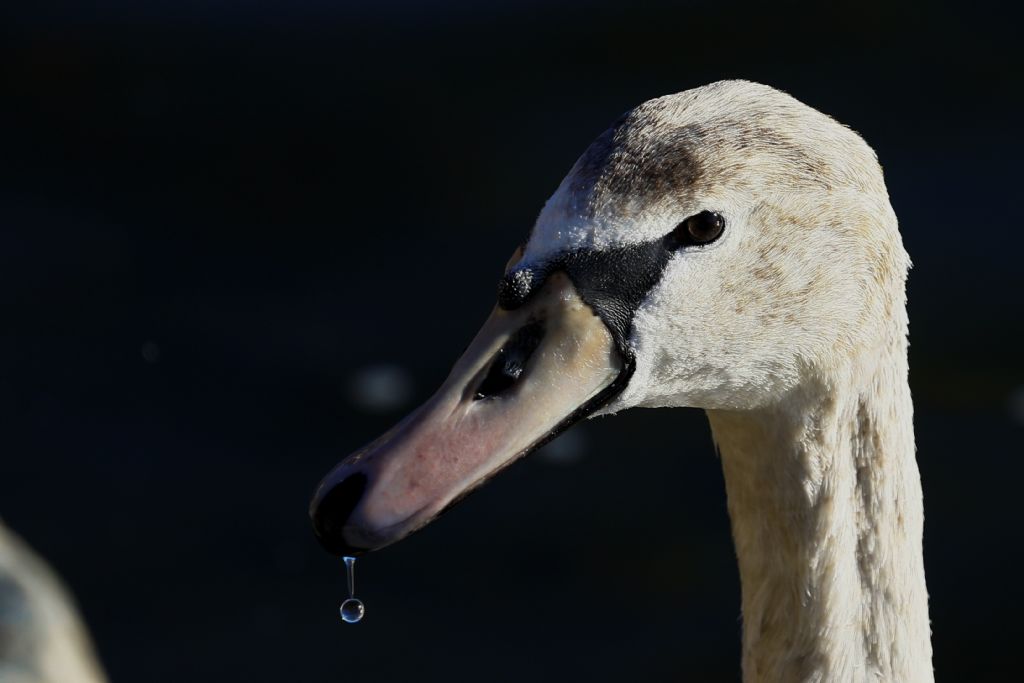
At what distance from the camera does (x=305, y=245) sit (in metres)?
6.50

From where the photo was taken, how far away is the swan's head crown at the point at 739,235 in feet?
9.14

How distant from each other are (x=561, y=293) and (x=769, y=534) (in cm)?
82

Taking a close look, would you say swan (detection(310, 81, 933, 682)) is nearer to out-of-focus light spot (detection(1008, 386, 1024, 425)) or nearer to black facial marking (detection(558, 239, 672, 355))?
black facial marking (detection(558, 239, 672, 355))

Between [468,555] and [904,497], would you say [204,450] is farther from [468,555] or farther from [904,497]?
[904,497]

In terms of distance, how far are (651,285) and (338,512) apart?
0.69 m

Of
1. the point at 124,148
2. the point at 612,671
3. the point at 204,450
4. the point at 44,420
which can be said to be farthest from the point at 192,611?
the point at 124,148

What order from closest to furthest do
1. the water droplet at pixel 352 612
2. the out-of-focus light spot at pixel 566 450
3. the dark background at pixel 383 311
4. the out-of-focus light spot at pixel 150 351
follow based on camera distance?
the water droplet at pixel 352 612
the dark background at pixel 383 311
the out-of-focus light spot at pixel 566 450
the out-of-focus light spot at pixel 150 351

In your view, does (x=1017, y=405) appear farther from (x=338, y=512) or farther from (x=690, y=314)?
(x=338, y=512)

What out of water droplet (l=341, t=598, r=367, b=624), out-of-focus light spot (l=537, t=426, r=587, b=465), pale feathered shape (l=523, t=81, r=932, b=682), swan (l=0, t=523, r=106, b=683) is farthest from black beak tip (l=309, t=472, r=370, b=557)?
out-of-focus light spot (l=537, t=426, r=587, b=465)

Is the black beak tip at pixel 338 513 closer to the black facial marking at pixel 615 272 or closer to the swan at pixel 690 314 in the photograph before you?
the swan at pixel 690 314

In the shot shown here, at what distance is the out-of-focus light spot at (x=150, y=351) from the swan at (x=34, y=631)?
119 centimetres

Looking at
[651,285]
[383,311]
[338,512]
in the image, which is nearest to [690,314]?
[651,285]

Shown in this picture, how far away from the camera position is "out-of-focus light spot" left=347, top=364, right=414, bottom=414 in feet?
19.6

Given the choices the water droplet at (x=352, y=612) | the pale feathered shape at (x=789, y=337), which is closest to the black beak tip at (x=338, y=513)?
the pale feathered shape at (x=789, y=337)
